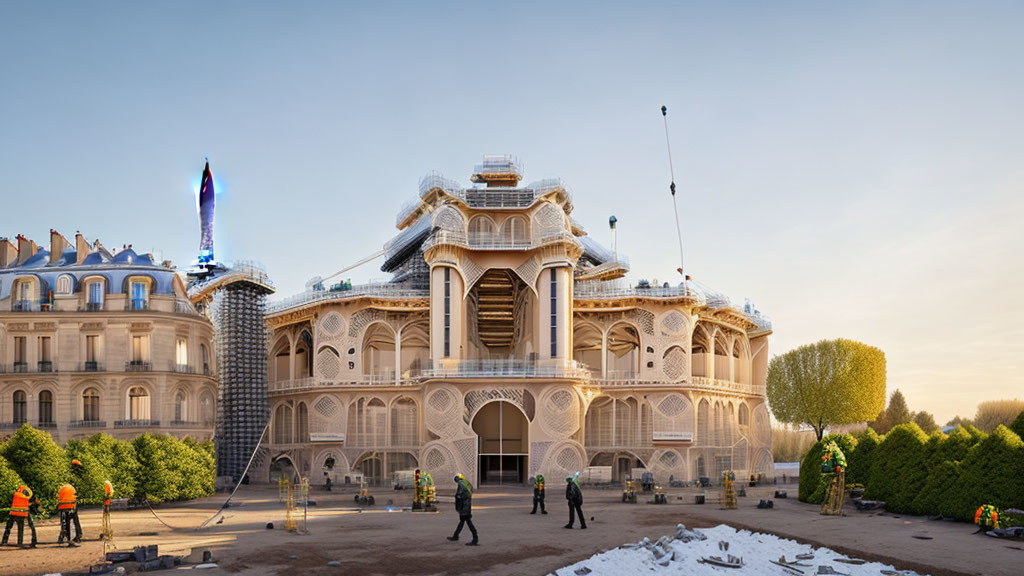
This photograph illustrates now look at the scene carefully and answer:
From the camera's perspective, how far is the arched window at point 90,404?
53344 millimetres

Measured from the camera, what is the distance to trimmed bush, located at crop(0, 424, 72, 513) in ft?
115

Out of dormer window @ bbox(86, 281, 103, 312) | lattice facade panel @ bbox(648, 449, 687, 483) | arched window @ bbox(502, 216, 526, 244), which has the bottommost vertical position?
lattice facade panel @ bbox(648, 449, 687, 483)

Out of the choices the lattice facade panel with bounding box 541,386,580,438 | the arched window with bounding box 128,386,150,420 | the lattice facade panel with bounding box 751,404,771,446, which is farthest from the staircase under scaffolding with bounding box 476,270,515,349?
the arched window with bounding box 128,386,150,420

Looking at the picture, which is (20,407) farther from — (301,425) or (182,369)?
(301,425)

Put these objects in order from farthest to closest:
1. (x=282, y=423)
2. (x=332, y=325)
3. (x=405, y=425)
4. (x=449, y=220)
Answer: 1. (x=282, y=423)
2. (x=405, y=425)
3. (x=332, y=325)
4. (x=449, y=220)

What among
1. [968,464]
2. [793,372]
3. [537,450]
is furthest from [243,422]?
[793,372]

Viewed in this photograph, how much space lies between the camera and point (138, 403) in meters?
54.0

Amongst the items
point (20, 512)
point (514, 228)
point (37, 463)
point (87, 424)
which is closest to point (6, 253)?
point (87, 424)

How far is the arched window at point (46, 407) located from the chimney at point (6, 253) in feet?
31.3

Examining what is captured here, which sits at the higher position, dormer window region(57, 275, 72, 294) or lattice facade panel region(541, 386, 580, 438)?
dormer window region(57, 275, 72, 294)

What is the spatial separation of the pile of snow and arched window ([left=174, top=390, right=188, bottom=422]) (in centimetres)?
3803

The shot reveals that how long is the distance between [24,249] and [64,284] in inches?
221

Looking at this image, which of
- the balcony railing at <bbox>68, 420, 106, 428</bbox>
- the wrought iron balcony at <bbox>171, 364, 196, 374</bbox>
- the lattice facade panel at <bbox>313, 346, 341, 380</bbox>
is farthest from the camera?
the lattice facade panel at <bbox>313, 346, 341, 380</bbox>

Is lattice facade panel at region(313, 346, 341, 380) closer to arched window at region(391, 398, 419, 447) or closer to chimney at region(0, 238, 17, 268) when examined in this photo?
arched window at region(391, 398, 419, 447)
